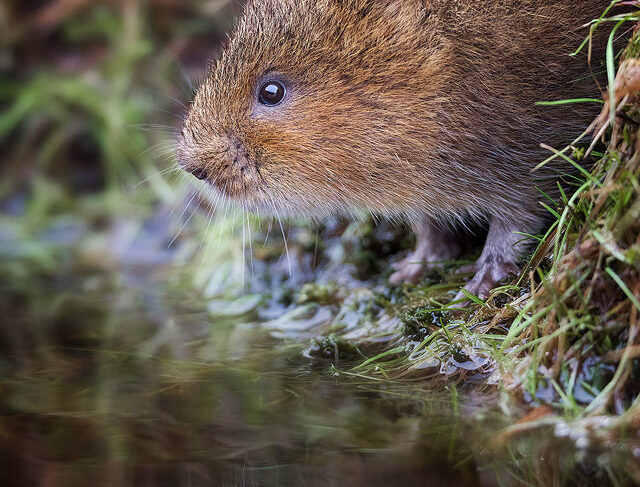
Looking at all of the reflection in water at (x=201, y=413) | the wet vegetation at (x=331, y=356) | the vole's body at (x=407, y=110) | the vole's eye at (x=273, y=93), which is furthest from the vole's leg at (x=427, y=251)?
the vole's eye at (x=273, y=93)

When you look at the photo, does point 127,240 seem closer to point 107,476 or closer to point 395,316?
point 395,316

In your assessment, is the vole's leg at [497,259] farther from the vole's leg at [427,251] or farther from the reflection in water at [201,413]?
the reflection in water at [201,413]

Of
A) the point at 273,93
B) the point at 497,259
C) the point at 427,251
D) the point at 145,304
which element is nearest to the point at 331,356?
the point at 497,259

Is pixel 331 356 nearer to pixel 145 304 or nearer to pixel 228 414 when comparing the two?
pixel 228 414

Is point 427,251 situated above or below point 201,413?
above

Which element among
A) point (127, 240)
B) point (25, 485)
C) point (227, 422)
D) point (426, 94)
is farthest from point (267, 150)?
point (127, 240)
